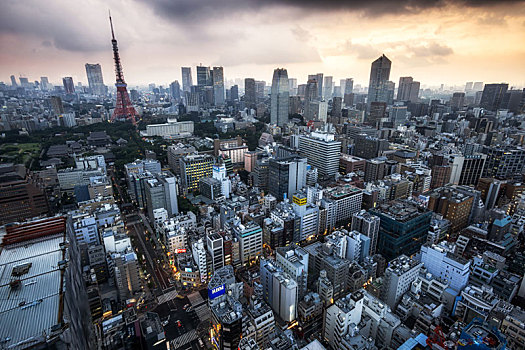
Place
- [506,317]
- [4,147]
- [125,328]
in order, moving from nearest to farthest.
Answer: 1. [125,328]
2. [506,317]
3. [4,147]

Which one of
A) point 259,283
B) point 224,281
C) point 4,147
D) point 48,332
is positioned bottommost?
point 259,283

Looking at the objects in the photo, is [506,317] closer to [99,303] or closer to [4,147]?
[99,303]

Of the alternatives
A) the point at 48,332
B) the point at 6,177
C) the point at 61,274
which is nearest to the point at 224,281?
the point at 61,274

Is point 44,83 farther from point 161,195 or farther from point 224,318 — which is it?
point 224,318

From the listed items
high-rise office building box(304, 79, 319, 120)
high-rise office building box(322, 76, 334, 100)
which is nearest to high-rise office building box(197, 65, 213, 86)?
high-rise office building box(304, 79, 319, 120)

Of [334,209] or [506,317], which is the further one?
[334,209]

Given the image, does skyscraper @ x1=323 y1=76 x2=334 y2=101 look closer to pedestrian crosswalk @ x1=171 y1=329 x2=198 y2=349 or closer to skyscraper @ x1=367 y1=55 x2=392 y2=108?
skyscraper @ x1=367 y1=55 x2=392 y2=108
